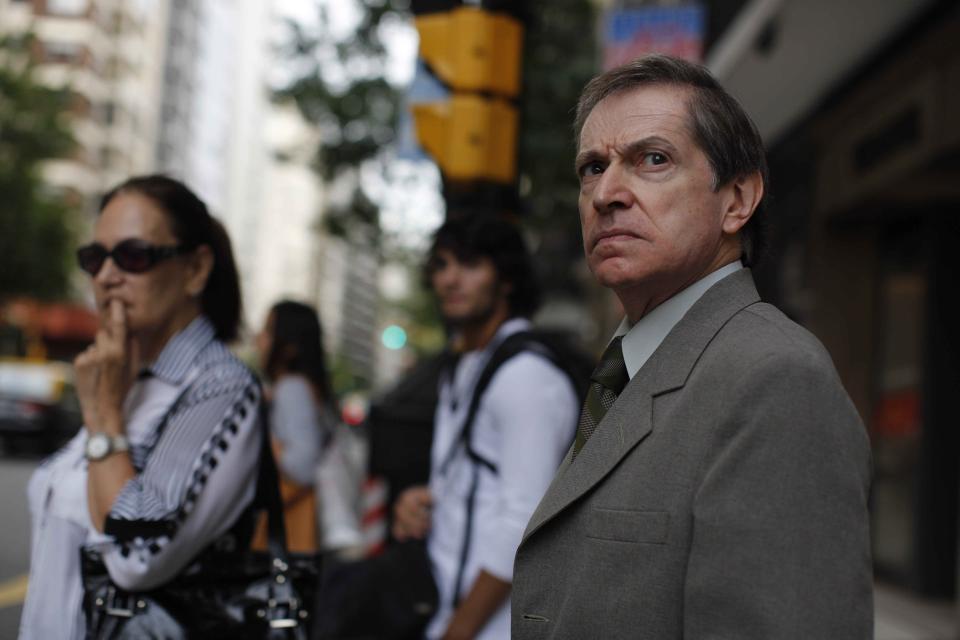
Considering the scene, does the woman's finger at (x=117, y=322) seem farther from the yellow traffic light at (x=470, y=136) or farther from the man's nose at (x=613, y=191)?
the yellow traffic light at (x=470, y=136)

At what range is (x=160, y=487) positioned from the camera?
8.12 ft

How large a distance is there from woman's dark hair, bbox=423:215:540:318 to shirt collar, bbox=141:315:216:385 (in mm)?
1023

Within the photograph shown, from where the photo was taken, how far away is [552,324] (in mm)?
26422

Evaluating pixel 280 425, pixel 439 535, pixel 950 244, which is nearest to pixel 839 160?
pixel 950 244

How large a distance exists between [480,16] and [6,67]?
86.8 ft

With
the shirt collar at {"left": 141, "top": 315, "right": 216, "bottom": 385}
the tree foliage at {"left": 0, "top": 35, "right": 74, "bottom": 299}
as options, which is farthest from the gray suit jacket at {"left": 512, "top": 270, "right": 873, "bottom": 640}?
the tree foliage at {"left": 0, "top": 35, "right": 74, "bottom": 299}

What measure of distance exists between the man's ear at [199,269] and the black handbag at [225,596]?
42cm

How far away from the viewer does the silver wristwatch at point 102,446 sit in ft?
8.23

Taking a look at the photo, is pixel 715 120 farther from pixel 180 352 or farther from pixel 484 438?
pixel 484 438

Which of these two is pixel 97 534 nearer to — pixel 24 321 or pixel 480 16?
pixel 480 16

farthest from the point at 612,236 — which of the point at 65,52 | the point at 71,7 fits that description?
the point at 65,52

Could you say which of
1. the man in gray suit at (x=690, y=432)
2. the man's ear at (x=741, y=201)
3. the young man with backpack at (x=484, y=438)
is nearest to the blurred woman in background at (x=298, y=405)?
the young man with backpack at (x=484, y=438)

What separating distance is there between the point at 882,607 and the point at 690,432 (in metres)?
7.57

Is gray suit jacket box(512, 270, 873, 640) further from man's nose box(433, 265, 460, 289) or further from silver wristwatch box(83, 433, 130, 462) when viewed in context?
man's nose box(433, 265, 460, 289)
